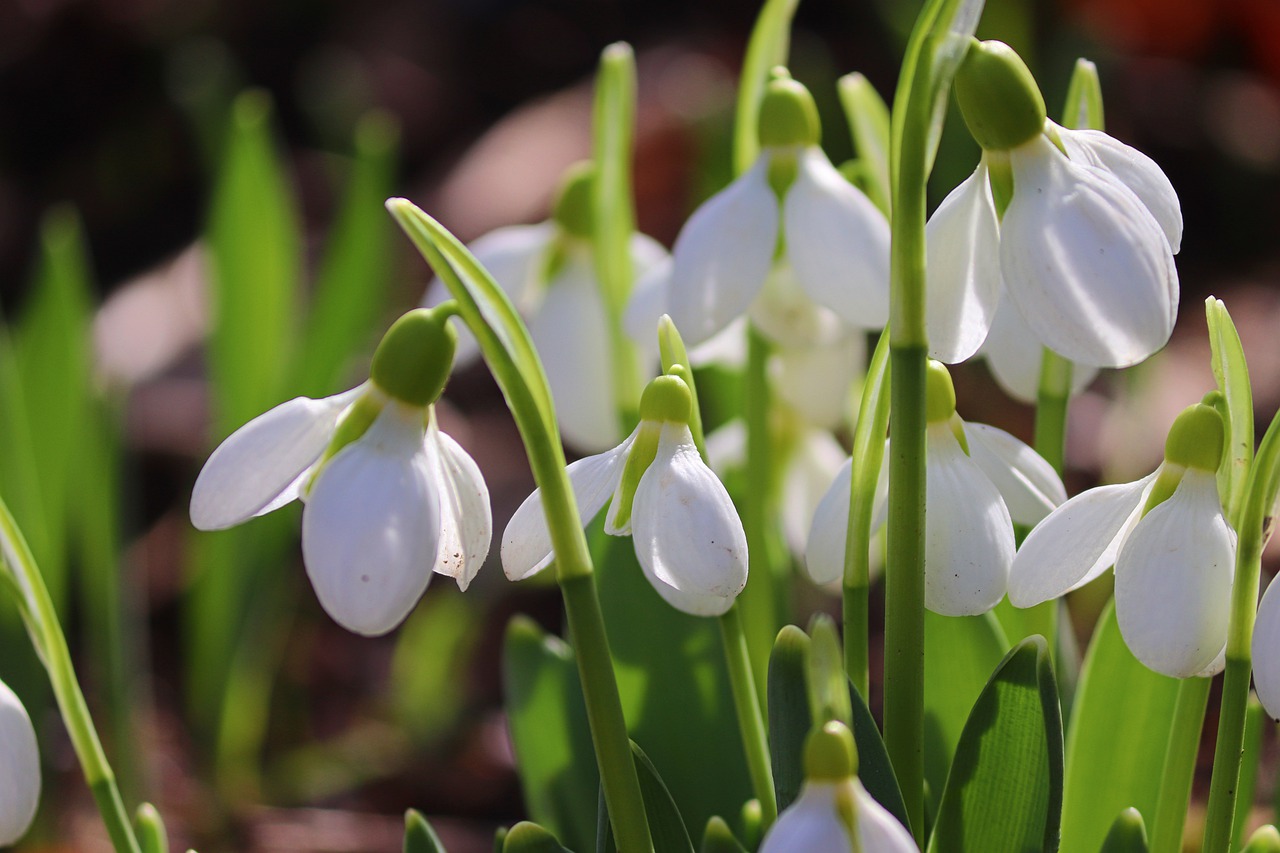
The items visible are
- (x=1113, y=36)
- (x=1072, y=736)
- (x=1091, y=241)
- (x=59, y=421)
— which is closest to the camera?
(x=1091, y=241)

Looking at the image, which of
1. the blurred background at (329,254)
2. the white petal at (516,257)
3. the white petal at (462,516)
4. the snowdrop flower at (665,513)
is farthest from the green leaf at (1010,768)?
the blurred background at (329,254)

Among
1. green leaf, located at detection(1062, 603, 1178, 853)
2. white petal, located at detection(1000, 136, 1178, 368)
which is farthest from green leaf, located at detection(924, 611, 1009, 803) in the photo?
white petal, located at detection(1000, 136, 1178, 368)

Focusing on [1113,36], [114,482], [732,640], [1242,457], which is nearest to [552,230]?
[732,640]

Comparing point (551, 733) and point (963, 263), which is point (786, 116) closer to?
point (963, 263)

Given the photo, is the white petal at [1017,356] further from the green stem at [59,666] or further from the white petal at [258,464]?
the green stem at [59,666]

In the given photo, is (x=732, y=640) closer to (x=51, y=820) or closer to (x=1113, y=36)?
(x=51, y=820)

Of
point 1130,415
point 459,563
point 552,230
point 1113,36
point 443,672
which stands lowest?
point 443,672
